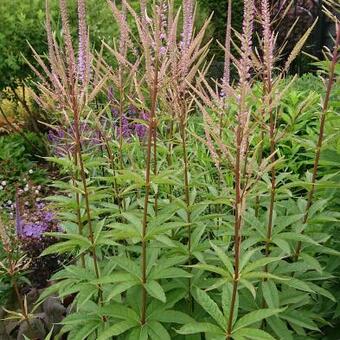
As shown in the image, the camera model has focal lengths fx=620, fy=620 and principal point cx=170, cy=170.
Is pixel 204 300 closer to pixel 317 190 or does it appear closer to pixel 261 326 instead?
pixel 261 326

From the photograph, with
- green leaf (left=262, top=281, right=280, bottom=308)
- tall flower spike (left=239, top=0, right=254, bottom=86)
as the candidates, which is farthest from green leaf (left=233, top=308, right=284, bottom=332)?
tall flower spike (left=239, top=0, right=254, bottom=86)

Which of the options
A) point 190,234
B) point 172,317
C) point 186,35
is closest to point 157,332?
point 172,317

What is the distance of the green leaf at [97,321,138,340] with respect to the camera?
2217 millimetres

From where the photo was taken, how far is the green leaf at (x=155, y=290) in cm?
216

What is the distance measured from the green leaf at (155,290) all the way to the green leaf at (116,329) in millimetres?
166

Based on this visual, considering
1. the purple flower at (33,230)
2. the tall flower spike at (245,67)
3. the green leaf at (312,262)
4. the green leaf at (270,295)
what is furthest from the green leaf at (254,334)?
the purple flower at (33,230)

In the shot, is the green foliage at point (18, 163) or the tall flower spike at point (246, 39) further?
the green foliage at point (18, 163)

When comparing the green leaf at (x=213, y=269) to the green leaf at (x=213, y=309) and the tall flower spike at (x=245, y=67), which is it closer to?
the green leaf at (x=213, y=309)

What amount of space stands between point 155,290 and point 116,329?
21 centimetres

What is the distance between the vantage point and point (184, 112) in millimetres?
2422

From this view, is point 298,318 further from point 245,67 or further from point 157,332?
point 245,67

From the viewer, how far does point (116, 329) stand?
226 centimetres

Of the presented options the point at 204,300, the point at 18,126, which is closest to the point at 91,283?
the point at 204,300

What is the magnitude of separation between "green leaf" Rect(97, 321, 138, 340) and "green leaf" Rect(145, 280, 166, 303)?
0.17 metres
